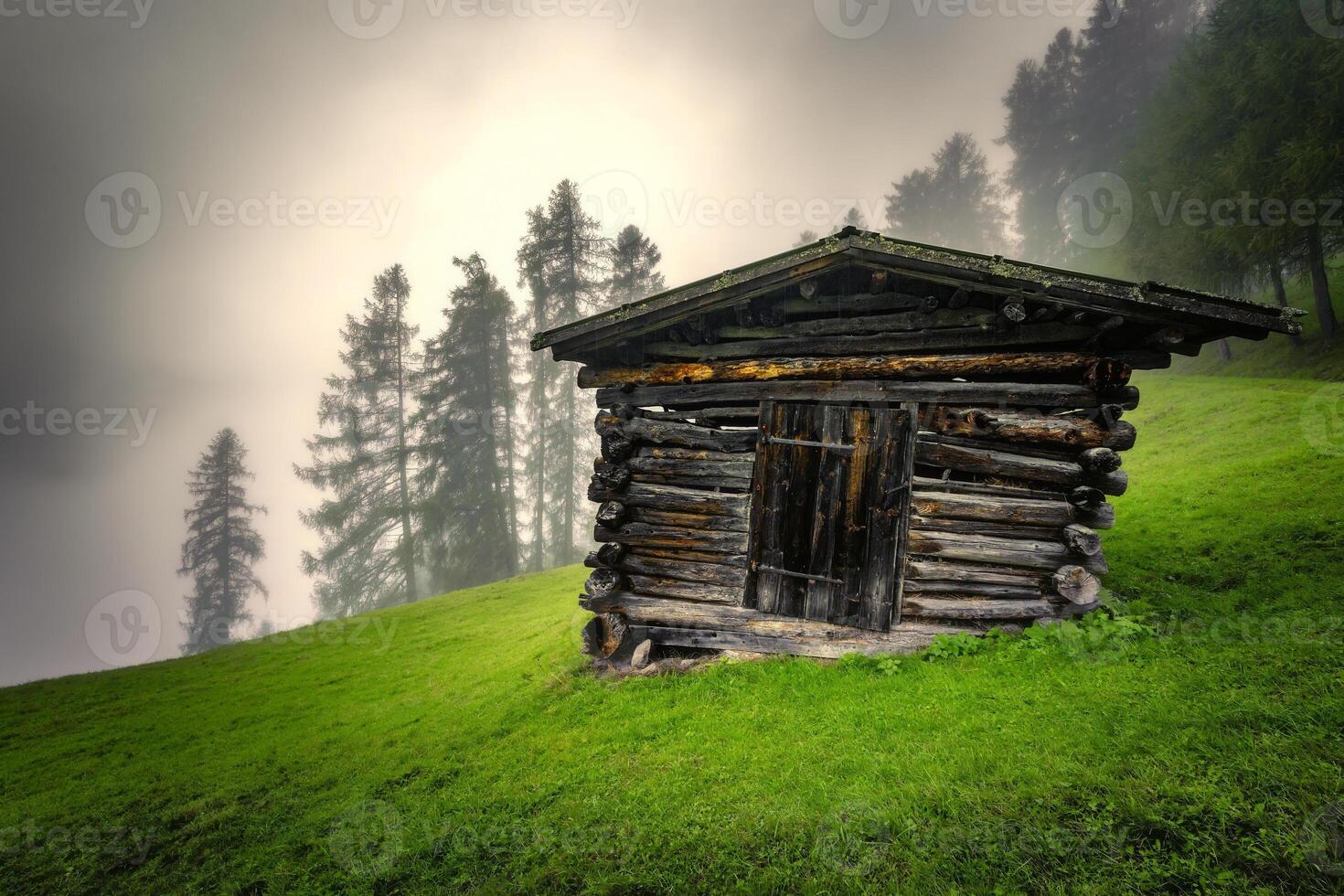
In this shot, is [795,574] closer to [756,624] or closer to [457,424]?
[756,624]

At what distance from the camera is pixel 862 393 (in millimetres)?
6621

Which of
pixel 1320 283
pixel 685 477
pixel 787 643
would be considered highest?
pixel 1320 283

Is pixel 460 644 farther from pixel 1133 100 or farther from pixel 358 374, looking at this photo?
pixel 1133 100

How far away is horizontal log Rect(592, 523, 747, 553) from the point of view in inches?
283

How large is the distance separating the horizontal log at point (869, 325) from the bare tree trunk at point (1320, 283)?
19673 mm

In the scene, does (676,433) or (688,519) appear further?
(676,433)

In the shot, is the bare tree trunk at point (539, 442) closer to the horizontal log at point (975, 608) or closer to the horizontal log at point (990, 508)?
the horizontal log at point (990, 508)

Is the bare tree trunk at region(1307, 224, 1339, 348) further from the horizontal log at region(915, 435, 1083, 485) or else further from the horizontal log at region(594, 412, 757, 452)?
the horizontal log at region(594, 412, 757, 452)

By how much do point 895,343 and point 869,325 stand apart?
16.5 inches

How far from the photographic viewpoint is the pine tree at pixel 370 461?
23.9m

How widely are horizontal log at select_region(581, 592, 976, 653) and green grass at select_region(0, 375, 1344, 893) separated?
35 centimetres

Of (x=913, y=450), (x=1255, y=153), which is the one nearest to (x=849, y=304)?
(x=913, y=450)

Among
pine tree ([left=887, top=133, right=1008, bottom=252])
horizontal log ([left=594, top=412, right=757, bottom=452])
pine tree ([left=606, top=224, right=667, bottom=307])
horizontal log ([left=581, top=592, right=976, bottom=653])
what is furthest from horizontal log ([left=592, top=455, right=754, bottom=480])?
pine tree ([left=887, top=133, right=1008, bottom=252])

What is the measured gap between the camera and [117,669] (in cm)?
1430
